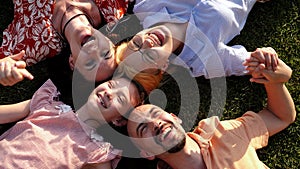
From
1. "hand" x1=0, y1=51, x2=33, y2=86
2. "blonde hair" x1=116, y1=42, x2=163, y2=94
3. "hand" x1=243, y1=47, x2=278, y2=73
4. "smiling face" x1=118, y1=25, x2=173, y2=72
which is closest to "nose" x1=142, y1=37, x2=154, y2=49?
"smiling face" x1=118, y1=25, x2=173, y2=72

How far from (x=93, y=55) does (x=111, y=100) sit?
0.84 feet

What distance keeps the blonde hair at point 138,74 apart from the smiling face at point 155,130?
162mm

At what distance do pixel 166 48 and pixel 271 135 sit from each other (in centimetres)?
74

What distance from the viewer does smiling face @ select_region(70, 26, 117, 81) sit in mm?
2486

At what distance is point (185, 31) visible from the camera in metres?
2.72

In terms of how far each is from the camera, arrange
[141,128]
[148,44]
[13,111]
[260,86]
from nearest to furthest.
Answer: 1. [141,128]
2. [148,44]
3. [13,111]
4. [260,86]

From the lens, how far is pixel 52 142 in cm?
244

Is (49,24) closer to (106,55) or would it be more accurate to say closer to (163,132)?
(106,55)

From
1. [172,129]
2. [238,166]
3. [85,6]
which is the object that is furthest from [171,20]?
[238,166]

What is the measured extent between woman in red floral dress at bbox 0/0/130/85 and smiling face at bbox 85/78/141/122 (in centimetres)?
28

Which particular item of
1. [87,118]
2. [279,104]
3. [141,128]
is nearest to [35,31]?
[87,118]

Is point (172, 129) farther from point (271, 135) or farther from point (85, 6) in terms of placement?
point (85, 6)

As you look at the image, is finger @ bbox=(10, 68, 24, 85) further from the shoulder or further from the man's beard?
the man's beard

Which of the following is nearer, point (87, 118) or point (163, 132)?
point (163, 132)
